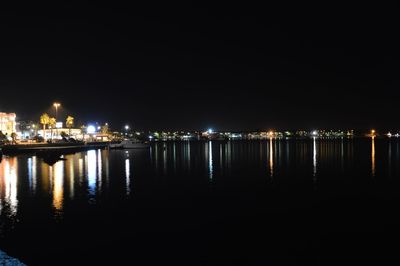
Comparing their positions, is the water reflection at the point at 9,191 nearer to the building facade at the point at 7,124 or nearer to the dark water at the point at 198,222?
the dark water at the point at 198,222

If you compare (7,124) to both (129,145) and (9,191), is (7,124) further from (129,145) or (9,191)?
(9,191)

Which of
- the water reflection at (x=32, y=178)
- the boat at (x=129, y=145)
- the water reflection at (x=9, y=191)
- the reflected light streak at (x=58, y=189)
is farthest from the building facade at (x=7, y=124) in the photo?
the reflected light streak at (x=58, y=189)

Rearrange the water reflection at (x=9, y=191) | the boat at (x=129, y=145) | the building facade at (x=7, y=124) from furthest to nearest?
the building facade at (x=7, y=124) < the boat at (x=129, y=145) < the water reflection at (x=9, y=191)

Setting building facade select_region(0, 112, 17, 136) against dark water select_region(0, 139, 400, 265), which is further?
building facade select_region(0, 112, 17, 136)

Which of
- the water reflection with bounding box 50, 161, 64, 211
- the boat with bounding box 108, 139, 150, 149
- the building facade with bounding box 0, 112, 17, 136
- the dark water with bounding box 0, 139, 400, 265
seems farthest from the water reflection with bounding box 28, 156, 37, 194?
the building facade with bounding box 0, 112, 17, 136

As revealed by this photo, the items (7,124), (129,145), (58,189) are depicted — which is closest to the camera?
(58,189)

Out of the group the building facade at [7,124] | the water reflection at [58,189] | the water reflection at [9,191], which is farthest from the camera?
the building facade at [7,124]

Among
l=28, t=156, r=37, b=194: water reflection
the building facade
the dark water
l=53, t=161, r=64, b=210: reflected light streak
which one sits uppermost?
the building facade

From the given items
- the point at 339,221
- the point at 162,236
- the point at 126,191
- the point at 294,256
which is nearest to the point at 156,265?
the point at 162,236

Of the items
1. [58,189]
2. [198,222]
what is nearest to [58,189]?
[58,189]

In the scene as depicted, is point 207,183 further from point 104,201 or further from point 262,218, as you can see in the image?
point 262,218

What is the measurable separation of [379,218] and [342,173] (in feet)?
61.9

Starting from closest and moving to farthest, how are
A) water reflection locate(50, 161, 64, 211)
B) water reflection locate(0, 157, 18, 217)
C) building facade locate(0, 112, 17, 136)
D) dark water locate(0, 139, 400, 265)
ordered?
dark water locate(0, 139, 400, 265) → water reflection locate(0, 157, 18, 217) → water reflection locate(50, 161, 64, 211) → building facade locate(0, 112, 17, 136)

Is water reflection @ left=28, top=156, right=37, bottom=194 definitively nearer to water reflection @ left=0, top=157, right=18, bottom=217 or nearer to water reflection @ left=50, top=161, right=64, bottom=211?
water reflection @ left=0, top=157, right=18, bottom=217
